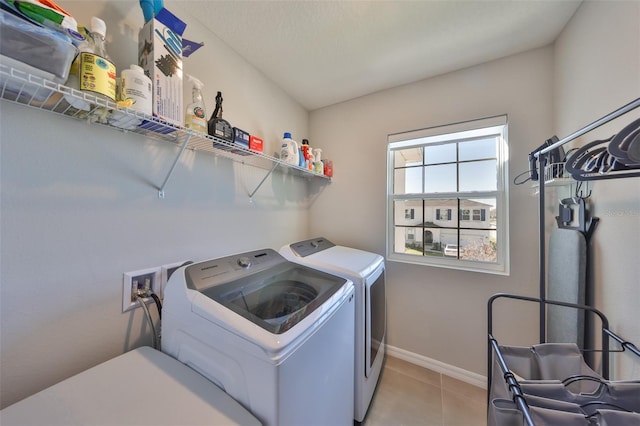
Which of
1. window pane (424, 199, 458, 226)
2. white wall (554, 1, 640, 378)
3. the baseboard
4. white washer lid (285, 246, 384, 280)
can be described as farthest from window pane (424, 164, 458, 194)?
the baseboard

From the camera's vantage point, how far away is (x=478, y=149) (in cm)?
184

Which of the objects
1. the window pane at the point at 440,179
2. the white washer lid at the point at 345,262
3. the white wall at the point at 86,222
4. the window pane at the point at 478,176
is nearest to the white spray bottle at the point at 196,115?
the white wall at the point at 86,222

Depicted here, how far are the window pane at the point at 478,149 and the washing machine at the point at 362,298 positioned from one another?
1239 mm

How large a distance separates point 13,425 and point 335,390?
41.3 inches

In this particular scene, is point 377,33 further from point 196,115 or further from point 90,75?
point 90,75

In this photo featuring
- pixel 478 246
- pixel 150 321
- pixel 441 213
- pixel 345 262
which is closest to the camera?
pixel 150 321

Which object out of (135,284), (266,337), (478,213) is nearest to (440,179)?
(478,213)

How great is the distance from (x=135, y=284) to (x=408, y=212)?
7.02 ft

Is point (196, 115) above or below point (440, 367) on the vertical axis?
above

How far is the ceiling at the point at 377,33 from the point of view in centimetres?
126

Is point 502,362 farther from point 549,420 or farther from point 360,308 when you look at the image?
point 360,308

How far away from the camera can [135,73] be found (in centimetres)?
84

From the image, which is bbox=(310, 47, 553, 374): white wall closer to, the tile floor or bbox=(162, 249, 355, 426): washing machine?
the tile floor

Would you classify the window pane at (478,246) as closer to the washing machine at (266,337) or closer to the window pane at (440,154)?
the window pane at (440,154)
